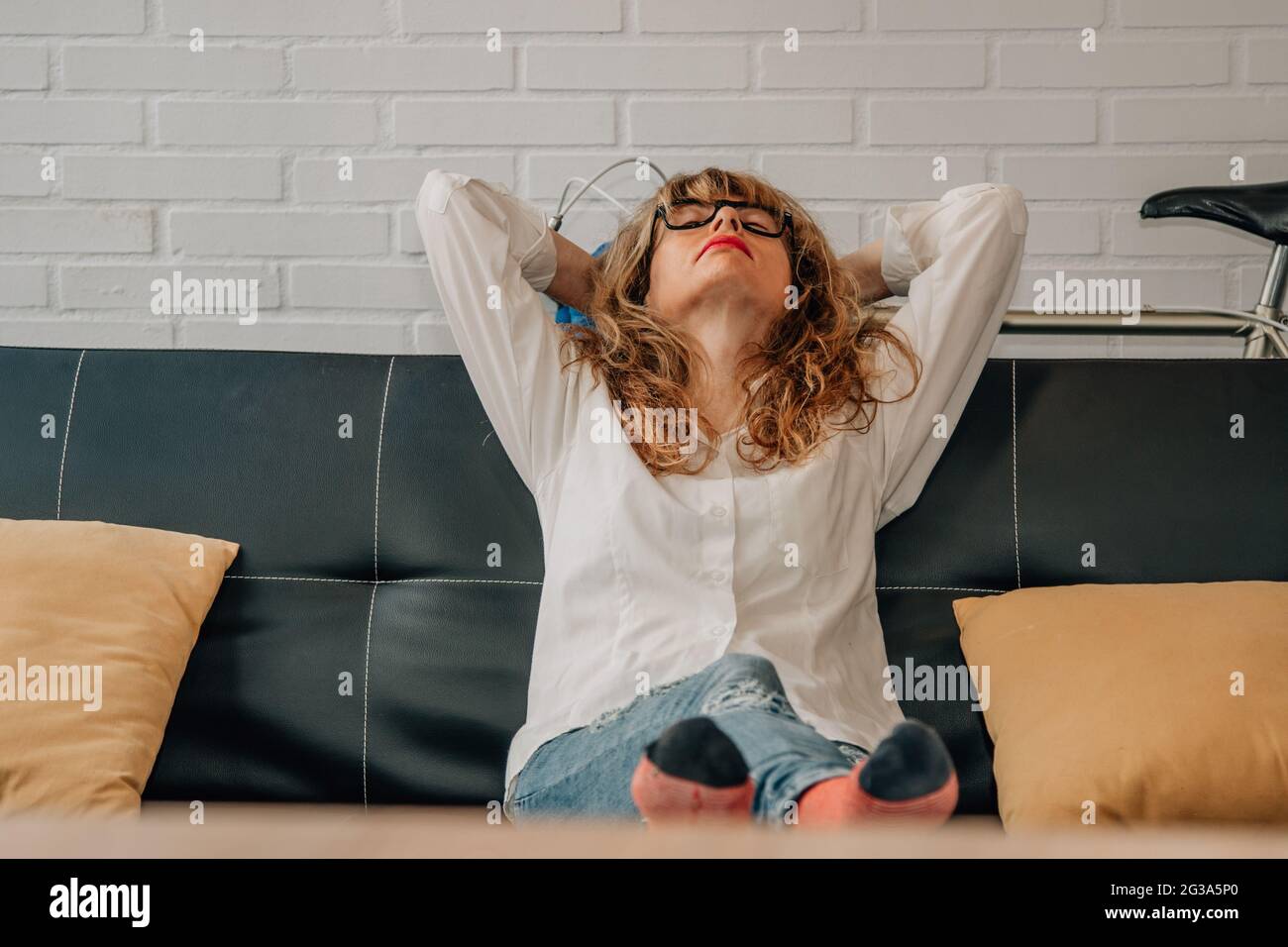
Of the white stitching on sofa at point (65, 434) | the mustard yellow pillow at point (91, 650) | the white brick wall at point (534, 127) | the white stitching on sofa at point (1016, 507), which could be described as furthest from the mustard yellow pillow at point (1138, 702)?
the white stitching on sofa at point (65, 434)

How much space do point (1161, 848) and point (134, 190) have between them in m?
2.08

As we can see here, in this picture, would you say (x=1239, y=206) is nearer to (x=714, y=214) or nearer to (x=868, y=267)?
(x=868, y=267)

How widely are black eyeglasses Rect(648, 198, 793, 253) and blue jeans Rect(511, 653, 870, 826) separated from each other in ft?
2.08

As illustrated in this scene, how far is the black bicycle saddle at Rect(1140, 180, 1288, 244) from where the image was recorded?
5.15ft

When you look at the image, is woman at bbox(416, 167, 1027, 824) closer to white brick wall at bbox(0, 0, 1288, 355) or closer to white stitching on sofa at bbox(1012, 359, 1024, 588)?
white stitching on sofa at bbox(1012, 359, 1024, 588)

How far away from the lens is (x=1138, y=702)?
118 cm

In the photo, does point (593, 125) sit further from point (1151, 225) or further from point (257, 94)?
point (1151, 225)

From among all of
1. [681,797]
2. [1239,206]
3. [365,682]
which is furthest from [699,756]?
[1239,206]

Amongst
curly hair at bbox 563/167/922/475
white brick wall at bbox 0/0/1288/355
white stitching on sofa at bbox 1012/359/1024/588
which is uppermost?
white brick wall at bbox 0/0/1288/355

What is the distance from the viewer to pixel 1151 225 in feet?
6.45

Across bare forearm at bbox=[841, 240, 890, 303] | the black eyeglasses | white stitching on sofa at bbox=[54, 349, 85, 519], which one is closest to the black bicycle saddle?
bare forearm at bbox=[841, 240, 890, 303]

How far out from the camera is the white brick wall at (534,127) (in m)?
1.96
